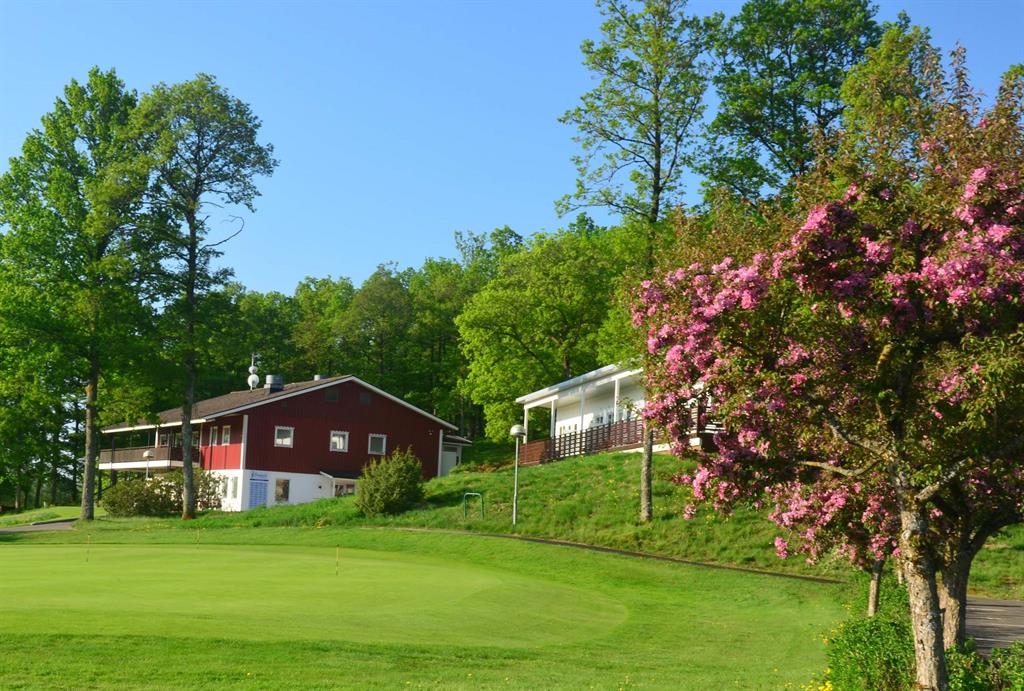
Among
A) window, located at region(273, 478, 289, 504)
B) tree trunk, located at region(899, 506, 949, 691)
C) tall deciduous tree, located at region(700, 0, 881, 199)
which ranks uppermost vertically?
tall deciduous tree, located at region(700, 0, 881, 199)

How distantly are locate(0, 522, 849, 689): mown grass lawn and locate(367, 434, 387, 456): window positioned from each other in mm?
28544

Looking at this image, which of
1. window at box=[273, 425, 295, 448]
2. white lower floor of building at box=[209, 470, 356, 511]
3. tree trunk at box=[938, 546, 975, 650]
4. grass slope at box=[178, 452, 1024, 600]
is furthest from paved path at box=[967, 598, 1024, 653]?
window at box=[273, 425, 295, 448]

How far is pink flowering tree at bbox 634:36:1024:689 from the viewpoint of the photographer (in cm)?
1038

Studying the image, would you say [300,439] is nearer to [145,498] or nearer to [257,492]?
[257,492]

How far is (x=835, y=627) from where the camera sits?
2084 cm

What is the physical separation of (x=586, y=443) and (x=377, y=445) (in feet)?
48.8

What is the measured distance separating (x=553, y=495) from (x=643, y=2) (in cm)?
1816

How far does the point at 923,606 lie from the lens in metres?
11.4

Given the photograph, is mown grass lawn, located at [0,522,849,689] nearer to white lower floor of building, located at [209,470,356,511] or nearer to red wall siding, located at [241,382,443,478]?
white lower floor of building, located at [209,470,356,511]

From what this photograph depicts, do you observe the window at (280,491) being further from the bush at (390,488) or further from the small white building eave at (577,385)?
the bush at (390,488)

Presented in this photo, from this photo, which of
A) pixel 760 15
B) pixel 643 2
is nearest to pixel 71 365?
pixel 643 2

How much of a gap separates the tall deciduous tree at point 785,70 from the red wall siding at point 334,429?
26.4 meters

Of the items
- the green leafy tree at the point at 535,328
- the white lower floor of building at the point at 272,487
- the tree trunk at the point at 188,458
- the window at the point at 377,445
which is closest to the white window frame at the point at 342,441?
the window at the point at 377,445

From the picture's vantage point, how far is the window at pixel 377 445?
6231 centimetres
